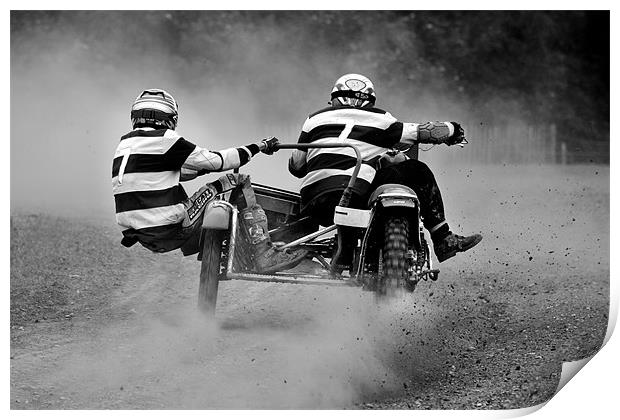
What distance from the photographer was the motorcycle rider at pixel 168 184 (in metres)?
7.93

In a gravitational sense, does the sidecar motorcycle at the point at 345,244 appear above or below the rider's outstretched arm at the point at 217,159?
below

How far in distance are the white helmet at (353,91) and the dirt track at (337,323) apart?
55.2 inches

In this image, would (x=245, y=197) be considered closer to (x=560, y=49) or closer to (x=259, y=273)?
(x=259, y=273)

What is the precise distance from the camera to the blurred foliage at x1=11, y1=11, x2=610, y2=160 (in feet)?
29.3

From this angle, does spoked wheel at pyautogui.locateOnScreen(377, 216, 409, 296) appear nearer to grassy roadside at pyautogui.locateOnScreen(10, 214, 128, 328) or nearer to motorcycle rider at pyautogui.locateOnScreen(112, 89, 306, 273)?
motorcycle rider at pyautogui.locateOnScreen(112, 89, 306, 273)

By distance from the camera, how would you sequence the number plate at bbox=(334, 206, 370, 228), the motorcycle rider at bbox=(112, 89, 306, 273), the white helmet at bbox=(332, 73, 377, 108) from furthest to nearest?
the white helmet at bbox=(332, 73, 377, 108) → the motorcycle rider at bbox=(112, 89, 306, 273) → the number plate at bbox=(334, 206, 370, 228)

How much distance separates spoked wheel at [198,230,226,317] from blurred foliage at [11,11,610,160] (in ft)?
6.33

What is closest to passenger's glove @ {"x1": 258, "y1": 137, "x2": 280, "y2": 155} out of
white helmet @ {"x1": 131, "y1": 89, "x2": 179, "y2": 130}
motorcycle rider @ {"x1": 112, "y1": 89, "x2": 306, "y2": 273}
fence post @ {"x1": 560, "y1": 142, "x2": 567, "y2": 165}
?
motorcycle rider @ {"x1": 112, "y1": 89, "x2": 306, "y2": 273}

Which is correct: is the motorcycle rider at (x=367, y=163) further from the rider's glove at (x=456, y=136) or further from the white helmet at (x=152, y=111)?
the white helmet at (x=152, y=111)

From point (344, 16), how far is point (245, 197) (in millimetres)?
2291

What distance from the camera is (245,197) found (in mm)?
8117

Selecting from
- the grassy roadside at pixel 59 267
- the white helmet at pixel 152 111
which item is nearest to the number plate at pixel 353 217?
the white helmet at pixel 152 111

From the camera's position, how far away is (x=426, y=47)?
10258 millimetres
